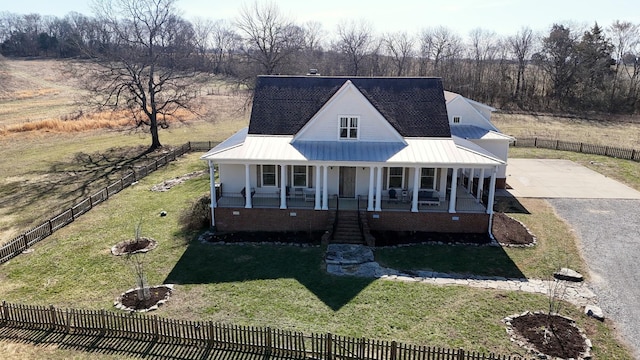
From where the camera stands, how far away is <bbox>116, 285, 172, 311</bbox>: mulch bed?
15.8 metres

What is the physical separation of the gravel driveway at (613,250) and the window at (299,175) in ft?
44.9

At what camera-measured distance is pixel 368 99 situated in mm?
25000

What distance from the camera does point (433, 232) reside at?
22422mm

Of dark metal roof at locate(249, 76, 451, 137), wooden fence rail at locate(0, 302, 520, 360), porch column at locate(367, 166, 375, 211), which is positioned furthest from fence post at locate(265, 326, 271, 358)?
dark metal roof at locate(249, 76, 451, 137)

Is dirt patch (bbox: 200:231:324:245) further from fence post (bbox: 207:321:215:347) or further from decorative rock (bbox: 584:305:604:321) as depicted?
decorative rock (bbox: 584:305:604:321)

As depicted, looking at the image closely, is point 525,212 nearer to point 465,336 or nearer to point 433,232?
point 433,232

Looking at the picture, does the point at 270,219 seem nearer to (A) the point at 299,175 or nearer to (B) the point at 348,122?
(A) the point at 299,175

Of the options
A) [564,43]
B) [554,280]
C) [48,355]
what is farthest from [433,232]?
[564,43]

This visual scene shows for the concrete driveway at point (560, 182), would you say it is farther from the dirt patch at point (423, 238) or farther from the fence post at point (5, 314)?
the fence post at point (5, 314)

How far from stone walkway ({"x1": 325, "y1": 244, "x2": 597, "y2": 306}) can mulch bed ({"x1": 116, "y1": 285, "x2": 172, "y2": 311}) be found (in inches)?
253

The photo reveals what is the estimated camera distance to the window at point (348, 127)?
78.7 ft

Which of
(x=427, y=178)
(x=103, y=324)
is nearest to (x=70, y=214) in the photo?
(x=103, y=324)

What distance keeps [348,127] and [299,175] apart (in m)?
3.64

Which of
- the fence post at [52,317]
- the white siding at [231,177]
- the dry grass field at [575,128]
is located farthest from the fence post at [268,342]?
the dry grass field at [575,128]
